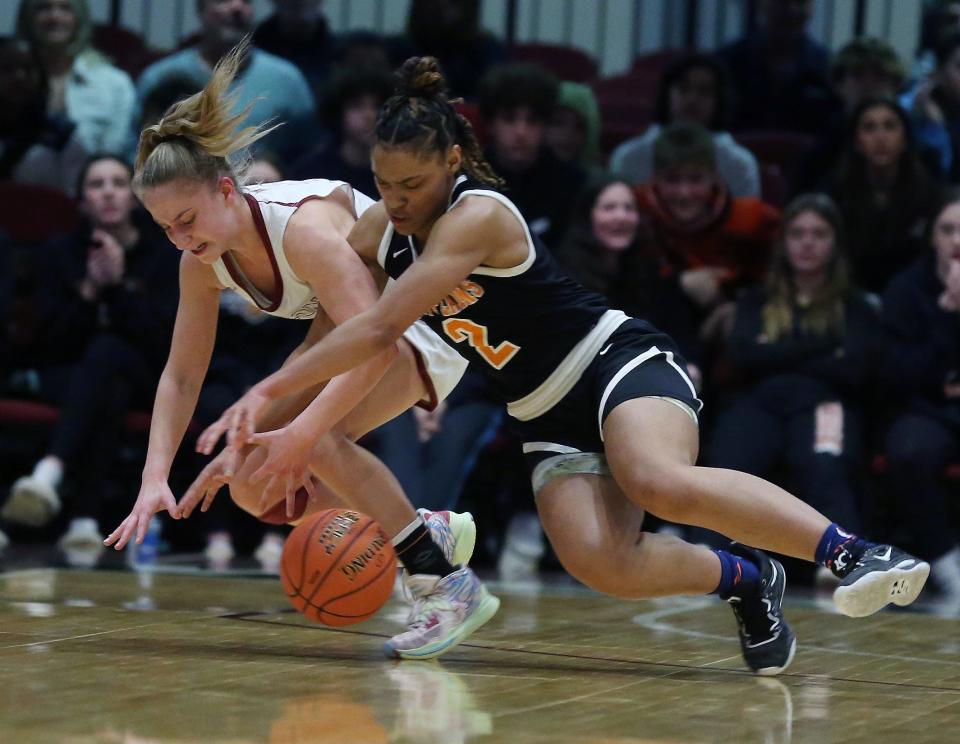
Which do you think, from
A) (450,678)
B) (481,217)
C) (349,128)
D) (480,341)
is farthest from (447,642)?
(349,128)

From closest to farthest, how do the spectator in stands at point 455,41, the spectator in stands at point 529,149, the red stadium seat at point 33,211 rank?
the spectator in stands at point 529,149 → the red stadium seat at point 33,211 → the spectator in stands at point 455,41

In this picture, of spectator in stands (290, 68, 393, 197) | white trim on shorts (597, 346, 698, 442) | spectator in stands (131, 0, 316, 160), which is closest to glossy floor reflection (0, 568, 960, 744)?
white trim on shorts (597, 346, 698, 442)

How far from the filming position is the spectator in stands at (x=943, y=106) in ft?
25.5

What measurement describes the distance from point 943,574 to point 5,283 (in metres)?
4.19

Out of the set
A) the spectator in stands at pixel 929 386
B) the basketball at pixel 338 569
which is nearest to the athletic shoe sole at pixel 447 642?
the basketball at pixel 338 569

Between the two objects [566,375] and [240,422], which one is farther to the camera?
[566,375]

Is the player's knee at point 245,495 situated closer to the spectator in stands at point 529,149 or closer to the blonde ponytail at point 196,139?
the blonde ponytail at point 196,139

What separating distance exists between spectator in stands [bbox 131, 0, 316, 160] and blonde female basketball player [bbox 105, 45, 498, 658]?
13.1ft

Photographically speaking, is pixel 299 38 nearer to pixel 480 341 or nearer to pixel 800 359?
pixel 800 359

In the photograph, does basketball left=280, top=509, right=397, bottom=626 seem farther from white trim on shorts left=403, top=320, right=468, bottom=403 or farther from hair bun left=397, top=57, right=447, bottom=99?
hair bun left=397, top=57, right=447, bottom=99

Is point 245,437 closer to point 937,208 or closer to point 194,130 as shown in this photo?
point 194,130

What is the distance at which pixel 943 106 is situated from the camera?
808 cm

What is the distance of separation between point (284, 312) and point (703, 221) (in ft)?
10.6

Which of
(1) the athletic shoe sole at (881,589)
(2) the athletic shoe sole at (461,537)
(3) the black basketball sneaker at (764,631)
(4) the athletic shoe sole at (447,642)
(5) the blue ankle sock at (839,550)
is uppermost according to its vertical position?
(5) the blue ankle sock at (839,550)
